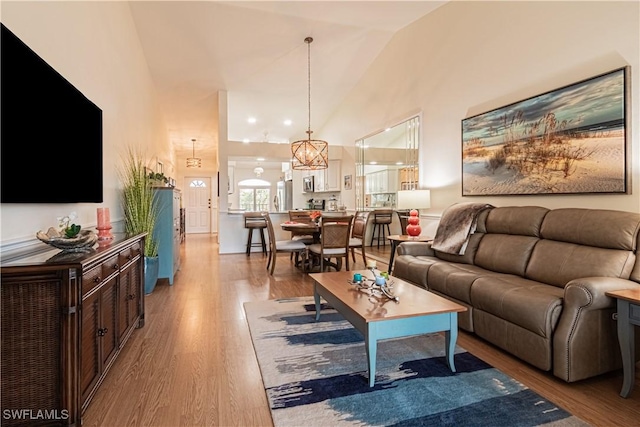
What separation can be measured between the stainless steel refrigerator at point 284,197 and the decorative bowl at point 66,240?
810 cm

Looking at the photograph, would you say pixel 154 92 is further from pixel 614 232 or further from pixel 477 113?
pixel 614 232

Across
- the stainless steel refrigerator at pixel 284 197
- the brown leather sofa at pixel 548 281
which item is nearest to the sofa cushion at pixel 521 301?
the brown leather sofa at pixel 548 281

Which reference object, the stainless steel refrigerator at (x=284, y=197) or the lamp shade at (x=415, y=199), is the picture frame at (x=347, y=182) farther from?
the lamp shade at (x=415, y=199)

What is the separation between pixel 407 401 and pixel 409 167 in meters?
4.07

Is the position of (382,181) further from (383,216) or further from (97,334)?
(97,334)

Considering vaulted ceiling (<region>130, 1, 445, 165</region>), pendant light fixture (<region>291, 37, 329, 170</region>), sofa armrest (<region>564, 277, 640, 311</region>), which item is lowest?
sofa armrest (<region>564, 277, 640, 311</region>)

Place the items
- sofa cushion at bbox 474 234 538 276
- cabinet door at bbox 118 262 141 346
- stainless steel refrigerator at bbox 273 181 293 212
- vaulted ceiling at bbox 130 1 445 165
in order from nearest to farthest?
cabinet door at bbox 118 262 141 346, sofa cushion at bbox 474 234 538 276, vaulted ceiling at bbox 130 1 445 165, stainless steel refrigerator at bbox 273 181 293 212

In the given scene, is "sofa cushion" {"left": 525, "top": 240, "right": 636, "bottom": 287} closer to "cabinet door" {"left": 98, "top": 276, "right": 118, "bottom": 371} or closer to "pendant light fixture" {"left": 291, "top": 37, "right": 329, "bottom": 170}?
"cabinet door" {"left": 98, "top": 276, "right": 118, "bottom": 371}

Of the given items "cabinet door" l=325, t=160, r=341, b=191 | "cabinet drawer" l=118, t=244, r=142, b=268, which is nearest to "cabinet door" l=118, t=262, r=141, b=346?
"cabinet drawer" l=118, t=244, r=142, b=268

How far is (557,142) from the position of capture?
2.94m

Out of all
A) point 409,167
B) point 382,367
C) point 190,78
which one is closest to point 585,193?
point 382,367

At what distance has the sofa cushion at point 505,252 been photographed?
9.15 ft

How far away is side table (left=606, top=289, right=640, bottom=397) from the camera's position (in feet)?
5.70

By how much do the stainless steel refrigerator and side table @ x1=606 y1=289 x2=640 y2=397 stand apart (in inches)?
335
